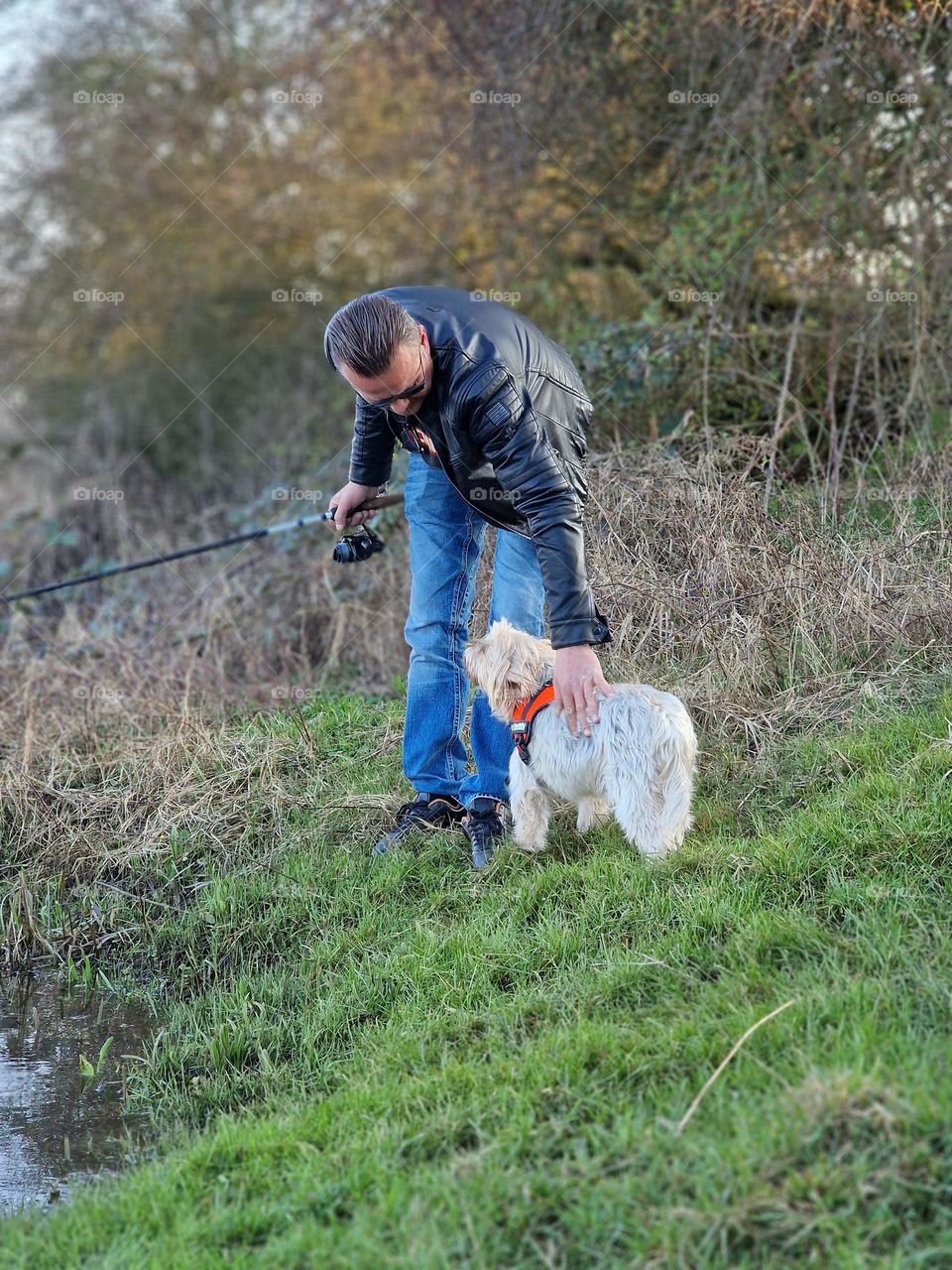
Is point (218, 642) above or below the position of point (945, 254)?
below

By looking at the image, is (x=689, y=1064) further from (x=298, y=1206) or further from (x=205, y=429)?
(x=205, y=429)

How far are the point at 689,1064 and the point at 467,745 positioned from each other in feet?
9.60

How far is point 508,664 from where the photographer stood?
475cm

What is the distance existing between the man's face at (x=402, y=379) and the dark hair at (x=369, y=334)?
0.10ft

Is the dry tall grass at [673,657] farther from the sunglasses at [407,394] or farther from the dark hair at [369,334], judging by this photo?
the dark hair at [369,334]

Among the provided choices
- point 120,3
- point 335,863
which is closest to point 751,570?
point 335,863

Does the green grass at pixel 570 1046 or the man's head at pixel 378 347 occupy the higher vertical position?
the man's head at pixel 378 347

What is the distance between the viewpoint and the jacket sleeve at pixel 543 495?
430cm

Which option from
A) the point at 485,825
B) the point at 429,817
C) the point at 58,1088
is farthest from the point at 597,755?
the point at 58,1088

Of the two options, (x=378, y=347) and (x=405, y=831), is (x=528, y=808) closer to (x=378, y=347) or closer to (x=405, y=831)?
(x=405, y=831)

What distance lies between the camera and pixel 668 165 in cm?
986

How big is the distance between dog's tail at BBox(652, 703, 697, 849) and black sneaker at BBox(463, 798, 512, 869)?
857 mm

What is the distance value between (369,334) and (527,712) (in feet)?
5.14

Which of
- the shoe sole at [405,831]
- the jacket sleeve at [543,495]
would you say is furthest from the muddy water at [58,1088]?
the jacket sleeve at [543,495]
